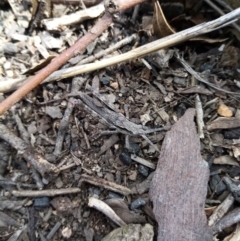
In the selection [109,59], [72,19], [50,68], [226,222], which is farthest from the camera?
→ [72,19]

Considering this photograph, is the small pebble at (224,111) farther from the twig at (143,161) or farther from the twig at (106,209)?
the twig at (106,209)

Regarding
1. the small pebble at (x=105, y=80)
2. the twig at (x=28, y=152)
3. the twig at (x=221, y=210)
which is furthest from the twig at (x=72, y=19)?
the twig at (x=221, y=210)

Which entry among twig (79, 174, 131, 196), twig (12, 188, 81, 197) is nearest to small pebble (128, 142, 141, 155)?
twig (79, 174, 131, 196)

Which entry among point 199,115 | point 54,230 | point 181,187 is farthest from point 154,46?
point 54,230

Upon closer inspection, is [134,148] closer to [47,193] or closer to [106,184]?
[106,184]

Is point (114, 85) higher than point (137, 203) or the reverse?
higher

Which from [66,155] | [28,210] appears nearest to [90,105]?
[66,155]
